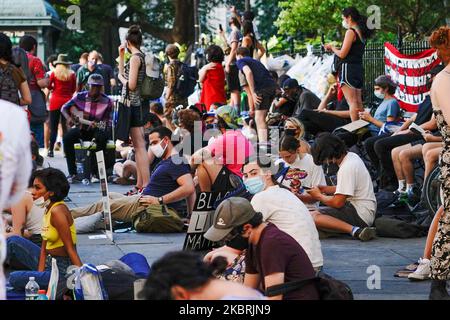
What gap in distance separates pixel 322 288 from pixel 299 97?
10619 mm

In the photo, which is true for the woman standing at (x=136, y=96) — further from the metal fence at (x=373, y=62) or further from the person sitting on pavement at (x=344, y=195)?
the metal fence at (x=373, y=62)

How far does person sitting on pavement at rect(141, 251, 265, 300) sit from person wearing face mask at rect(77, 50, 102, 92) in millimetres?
16577

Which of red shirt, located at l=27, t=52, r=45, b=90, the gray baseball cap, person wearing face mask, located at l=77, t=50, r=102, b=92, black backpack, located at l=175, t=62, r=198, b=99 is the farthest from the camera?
person wearing face mask, located at l=77, t=50, r=102, b=92

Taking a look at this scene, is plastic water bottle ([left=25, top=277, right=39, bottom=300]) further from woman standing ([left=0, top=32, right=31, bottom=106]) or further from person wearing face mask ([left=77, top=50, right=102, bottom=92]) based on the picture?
person wearing face mask ([left=77, top=50, right=102, bottom=92])

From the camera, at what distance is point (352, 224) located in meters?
11.1

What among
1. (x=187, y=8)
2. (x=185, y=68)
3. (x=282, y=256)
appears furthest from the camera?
(x=187, y=8)

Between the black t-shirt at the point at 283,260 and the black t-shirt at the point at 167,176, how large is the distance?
5023 mm

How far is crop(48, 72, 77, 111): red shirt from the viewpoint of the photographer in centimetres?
1930

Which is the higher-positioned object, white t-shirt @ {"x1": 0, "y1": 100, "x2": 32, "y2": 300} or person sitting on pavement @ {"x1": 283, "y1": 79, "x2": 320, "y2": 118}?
white t-shirt @ {"x1": 0, "y1": 100, "x2": 32, "y2": 300}

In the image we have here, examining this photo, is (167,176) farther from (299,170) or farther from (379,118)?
(379,118)

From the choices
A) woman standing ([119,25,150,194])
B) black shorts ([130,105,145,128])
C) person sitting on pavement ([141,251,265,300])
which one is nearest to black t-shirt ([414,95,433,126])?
woman standing ([119,25,150,194])

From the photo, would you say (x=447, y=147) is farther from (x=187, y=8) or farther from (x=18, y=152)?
(x=187, y=8)
